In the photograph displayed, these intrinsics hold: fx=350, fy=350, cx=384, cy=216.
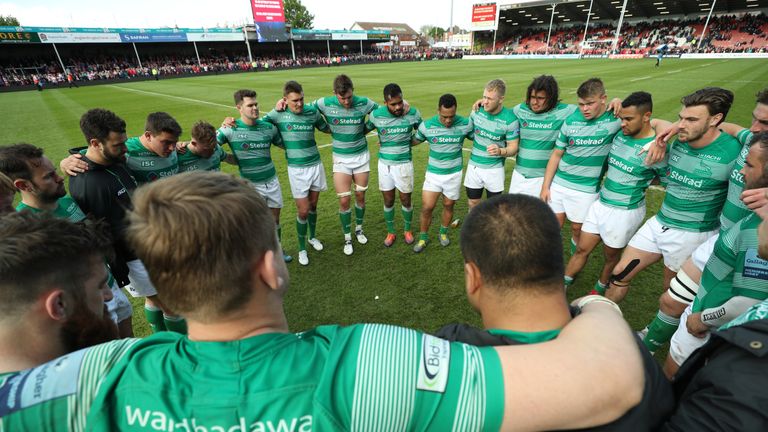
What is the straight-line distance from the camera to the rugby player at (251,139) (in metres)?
4.68

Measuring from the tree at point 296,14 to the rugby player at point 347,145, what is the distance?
73508 mm

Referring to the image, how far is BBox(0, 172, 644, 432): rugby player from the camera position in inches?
35.5

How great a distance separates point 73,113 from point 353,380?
21.9 metres

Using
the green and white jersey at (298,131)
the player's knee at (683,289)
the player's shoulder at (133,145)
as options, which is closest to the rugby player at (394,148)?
the green and white jersey at (298,131)

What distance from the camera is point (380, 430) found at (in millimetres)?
918

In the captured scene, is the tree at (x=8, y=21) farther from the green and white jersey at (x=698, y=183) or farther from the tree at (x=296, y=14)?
the green and white jersey at (x=698, y=183)

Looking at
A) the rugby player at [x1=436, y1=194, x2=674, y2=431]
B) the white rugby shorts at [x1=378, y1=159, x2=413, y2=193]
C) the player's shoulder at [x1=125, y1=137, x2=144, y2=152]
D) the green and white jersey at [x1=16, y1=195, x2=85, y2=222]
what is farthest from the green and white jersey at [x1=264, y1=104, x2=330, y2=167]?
the rugby player at [x1=436, y1=194, x2=674, y2=431]

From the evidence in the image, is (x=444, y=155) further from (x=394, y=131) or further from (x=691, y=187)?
(x=691, y=187)

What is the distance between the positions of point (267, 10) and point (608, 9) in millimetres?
49042

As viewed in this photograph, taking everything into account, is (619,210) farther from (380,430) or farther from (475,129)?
(380,430)

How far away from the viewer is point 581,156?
4.18 meters

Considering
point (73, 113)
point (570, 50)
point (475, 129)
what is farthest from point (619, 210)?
point (570, 50)

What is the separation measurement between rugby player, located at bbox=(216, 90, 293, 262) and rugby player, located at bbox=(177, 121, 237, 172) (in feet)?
1.07

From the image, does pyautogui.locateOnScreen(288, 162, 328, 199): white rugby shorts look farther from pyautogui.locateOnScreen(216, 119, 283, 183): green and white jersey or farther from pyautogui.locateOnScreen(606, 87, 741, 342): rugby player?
pyautogui.locateOnScreen(606, 87, 741, 342): rugby player
